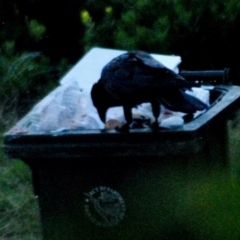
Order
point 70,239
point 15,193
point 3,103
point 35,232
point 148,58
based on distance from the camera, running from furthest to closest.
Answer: point 3,103, point 15,193, point 35,232, point 70,239, point 148,58

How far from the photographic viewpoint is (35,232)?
4328 mm

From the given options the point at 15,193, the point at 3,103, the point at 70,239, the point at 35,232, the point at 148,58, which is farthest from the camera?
the point at 3,103

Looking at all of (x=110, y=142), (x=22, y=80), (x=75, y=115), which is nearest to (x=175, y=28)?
(x=22, y=80)

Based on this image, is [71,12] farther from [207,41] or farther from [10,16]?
[207,41]

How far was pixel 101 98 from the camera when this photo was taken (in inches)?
128

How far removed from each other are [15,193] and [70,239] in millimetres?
1522

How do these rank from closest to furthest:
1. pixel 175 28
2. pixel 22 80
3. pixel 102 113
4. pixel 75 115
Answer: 1. pixel 102 113
2. pixel 75 115
3. pixel 175 28
4. pixel 22 80

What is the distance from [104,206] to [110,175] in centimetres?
15

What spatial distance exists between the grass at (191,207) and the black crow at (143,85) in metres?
0.31

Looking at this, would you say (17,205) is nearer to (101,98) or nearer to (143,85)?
(101,98)

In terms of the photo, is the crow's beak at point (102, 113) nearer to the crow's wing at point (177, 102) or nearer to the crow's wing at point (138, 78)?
the crow's wing at point (138, 78)

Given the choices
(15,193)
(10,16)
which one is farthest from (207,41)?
(15,193)

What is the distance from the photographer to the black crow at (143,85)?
3104mm

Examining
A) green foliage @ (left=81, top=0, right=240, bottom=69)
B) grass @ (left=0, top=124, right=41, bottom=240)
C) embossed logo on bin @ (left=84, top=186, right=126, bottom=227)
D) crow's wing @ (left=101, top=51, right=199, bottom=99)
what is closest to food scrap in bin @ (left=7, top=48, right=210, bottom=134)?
crow's wing @ (left=101, top=51, right=199, bottom=99)
